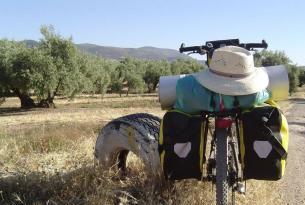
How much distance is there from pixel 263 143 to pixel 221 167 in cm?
41

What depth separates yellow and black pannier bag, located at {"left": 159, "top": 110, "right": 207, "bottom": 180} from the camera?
14.0ft

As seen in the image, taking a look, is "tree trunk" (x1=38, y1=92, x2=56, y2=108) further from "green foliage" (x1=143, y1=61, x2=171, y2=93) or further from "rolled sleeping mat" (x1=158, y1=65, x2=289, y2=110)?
"rolled sleeping mat" (x1=158, y1=65, x2=289, y2=110)

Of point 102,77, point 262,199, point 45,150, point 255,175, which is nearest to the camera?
point 255,175

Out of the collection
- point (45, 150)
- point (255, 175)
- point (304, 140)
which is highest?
point (255, 175)

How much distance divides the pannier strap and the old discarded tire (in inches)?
51.7

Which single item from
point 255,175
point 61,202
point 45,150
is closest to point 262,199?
point 255,175

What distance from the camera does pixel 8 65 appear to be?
1705 inches

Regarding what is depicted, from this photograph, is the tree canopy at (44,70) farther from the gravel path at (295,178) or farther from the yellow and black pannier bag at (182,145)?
the yellow and black pannier bag at (182,145)

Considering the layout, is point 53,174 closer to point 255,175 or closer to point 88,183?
point 88,183

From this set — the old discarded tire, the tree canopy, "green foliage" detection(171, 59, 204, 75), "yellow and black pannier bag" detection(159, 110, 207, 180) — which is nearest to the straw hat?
"yellow and black pannier bag" detection(159, 110, 207, 180)

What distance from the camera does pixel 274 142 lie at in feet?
13.6

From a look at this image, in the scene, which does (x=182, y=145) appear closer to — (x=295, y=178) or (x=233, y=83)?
(x=233, y=83)

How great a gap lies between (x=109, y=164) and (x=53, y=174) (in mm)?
674

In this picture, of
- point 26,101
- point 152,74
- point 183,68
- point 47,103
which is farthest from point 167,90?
point 183,68
